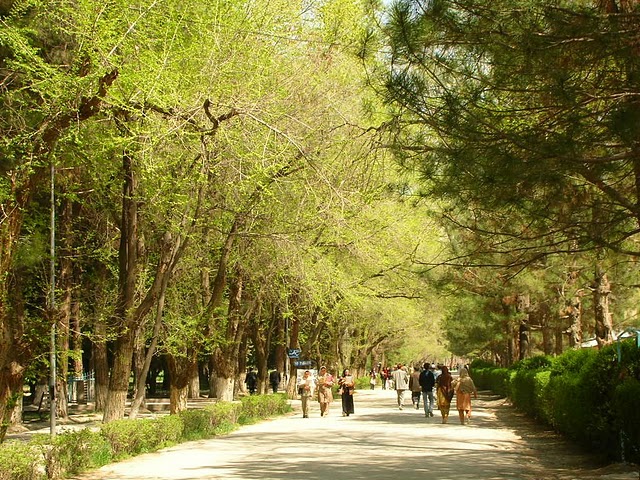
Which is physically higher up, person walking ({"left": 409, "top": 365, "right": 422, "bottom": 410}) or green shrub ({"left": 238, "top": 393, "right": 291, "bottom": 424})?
person walking ({"left": 409, "top": 365, "right": 422, "bottom": 410})

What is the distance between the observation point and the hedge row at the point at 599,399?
12219 mm

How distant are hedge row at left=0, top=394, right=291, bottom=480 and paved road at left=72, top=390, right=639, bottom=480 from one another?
1.05ft

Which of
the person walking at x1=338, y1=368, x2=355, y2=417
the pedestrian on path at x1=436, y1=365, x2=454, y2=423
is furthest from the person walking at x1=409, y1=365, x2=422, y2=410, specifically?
the pedestrian on path at x1=436, y1=365, x2=454, y2=423

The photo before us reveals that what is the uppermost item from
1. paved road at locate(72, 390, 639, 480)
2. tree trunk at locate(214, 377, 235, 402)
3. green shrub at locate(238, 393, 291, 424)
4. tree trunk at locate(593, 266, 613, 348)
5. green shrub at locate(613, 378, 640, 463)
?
tree trunk at locate(593, 266, 613, 348)

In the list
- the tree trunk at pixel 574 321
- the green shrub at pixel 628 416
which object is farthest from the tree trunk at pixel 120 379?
the tree trunk at pixel 574 321

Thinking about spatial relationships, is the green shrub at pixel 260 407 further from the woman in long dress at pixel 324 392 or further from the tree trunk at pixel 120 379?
the tree trunk at pixel 120 379

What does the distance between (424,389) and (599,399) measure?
13788 mm

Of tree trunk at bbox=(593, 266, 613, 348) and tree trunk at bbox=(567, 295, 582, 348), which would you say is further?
tree trunk at bbox=(567, 295, 582, 348)

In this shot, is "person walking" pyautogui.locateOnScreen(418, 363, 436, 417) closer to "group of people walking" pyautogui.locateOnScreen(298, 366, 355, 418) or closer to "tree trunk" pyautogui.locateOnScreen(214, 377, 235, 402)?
"group of people walking" pyautogui.locateOnScreen(298, 366, 355, 418)

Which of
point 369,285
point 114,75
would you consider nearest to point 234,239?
point 114,75

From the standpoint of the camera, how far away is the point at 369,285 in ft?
108

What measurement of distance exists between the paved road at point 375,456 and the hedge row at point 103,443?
0.32m

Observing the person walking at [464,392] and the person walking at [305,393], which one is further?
the person walking at [305,393]

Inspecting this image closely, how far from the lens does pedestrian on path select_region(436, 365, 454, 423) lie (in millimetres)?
25405
